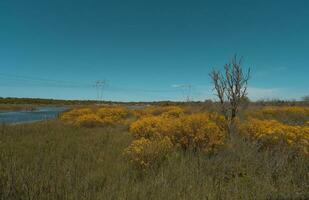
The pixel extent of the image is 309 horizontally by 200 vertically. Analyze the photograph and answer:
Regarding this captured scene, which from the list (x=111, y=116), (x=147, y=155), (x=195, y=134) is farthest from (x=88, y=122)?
(x=147, y=155)

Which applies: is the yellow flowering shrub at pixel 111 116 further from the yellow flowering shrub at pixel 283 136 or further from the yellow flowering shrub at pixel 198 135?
the yellow flowering shrub at pixel 283 136

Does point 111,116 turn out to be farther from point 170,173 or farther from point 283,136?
point 170,173

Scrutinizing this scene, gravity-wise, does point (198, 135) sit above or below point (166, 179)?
above

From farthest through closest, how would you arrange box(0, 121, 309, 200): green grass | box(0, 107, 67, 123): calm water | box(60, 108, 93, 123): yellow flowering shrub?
box(0, 107, 67, 123): calm water < box(60, 108, 93, 123): yellow flowering shrub < box(0, 121, 309, 200): green grass

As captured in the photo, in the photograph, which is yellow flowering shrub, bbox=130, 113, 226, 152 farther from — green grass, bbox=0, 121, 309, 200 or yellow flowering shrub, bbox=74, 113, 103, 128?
yellow flowering shrub, bbox=74, 113, 103, 128

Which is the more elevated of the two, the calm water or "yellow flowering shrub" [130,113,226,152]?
"yellow flowering shrub" [130,113,226,152]

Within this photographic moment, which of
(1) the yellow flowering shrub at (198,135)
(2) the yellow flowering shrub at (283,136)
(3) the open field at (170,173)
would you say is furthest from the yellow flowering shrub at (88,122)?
(2) the yellow flowering shrub at (283,136)

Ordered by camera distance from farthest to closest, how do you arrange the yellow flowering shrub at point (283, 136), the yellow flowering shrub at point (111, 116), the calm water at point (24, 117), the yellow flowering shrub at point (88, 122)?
the calm water at point (24, 117)
the yellow flowering shrub at point (111, 116)
the yellow flowering shrub at point (88, 122)
the yellow flowering shrub at point (283, 136)

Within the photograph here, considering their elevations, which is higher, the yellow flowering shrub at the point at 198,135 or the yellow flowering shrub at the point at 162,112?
the yellow flowering shrub at the point at 162,112

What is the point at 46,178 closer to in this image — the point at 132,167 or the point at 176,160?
the point at 132,167

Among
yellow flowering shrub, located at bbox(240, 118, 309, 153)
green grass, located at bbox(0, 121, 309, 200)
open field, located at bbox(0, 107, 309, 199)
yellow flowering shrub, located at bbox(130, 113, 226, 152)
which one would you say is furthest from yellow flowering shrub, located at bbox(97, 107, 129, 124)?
yellow flowering shrub, located at bbox(240, 118, 309, 153)

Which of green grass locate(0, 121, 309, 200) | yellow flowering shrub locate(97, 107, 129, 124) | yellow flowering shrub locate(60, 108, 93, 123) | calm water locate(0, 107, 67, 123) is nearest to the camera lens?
green grass locate(0, 121, 309, 200)

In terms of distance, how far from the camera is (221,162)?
5.28 metres

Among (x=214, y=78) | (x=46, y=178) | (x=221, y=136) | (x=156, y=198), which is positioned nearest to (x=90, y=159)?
(x=46, y=178)
